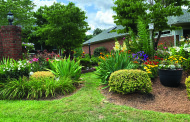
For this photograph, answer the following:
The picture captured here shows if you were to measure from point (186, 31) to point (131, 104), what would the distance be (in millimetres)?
10514

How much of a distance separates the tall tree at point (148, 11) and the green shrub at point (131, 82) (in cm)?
468

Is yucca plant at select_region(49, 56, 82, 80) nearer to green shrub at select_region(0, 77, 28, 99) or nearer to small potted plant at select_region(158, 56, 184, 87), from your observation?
green shrub at select_region(0, 77, 28, 99)

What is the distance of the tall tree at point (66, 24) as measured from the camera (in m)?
10.1

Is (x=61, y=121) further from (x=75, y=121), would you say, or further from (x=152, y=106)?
(x=152, y=106)

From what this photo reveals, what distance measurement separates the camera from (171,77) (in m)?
4.26

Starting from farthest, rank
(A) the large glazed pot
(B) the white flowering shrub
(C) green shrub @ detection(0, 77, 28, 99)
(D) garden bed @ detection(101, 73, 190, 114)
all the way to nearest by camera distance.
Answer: (B) the white flowering shrub < (A) the large glazed pot < (C) green shrub @ detection(0, 77, 28, 99) < (D) garden bed @ detection(101, 73, 190, 114)

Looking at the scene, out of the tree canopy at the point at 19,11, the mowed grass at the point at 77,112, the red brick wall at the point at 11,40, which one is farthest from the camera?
the tree canopy at the point at 19,11

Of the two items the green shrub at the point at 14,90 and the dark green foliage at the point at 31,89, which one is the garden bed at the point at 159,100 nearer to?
the dark green foliage at the point at 31,89

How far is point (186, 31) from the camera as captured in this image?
36.5ft

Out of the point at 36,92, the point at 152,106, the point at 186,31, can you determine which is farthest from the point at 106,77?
the point at 186,31

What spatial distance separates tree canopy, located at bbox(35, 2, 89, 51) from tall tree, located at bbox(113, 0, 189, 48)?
309cm

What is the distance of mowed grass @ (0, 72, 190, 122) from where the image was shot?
2705mm

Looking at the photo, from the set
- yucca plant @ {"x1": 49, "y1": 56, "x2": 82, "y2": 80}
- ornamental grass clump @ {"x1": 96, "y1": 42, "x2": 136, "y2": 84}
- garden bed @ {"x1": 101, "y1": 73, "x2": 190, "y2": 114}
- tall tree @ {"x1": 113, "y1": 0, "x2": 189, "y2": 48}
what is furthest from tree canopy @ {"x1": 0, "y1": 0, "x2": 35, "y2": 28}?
garden bed @ {"x1": 101, "y1": 73, "x2": 190, "y2": 114}

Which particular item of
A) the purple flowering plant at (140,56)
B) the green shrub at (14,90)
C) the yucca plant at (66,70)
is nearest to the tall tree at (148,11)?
the purple flowering plant at (140,56)
